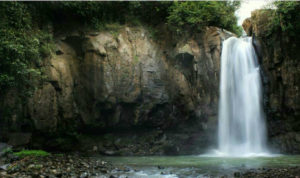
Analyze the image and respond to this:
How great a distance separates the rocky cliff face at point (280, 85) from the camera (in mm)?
12789

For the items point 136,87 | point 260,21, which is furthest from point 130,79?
point 260,21

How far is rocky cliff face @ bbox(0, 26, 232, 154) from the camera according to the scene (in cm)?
1398

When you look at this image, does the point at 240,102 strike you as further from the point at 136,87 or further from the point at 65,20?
the point at 65,20

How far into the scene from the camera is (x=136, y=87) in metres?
14.4

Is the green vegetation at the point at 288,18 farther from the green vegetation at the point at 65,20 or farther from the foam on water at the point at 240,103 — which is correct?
the green vegetation at the point at 65,20

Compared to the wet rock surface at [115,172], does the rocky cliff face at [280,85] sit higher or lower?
higher

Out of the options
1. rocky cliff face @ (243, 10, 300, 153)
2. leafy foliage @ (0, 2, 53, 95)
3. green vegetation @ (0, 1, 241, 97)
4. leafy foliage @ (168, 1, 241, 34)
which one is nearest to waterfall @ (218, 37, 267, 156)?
rocky cliff face @ (243, 10, 300, 153)

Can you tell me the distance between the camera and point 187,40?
15422 mm

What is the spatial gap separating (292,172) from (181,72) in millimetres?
9370

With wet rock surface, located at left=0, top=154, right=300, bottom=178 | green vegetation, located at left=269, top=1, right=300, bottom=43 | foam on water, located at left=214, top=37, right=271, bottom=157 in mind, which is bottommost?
wet rock surface, located at left=0, top=154, right=300, bottom=178

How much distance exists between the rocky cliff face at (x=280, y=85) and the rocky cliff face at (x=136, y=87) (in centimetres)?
266

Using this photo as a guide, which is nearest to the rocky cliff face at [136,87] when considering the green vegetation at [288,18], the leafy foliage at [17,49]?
the leafy foliage at [17,49]

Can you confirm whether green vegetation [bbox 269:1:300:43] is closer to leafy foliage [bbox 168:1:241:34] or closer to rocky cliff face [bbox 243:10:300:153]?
rocky cliff face [bbox 243:10:300:153]

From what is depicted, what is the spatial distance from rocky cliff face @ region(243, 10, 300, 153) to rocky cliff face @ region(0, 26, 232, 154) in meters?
2.66
